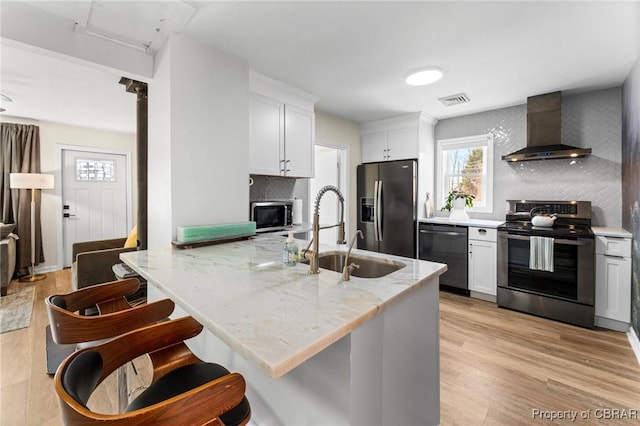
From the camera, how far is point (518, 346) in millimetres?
2406

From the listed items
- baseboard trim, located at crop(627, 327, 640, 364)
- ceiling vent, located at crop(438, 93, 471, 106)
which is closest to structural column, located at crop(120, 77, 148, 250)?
ceiling vent, located at crop(438, 93, 471, 106)

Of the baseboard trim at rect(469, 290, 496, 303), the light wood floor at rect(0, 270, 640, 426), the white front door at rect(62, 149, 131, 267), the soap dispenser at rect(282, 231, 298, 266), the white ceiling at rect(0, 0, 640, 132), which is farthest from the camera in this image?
the white front door at rect(62, 149, 131, 267)

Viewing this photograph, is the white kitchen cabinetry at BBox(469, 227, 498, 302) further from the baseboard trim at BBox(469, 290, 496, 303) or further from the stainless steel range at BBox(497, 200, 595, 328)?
the stainless steel range at BBox(497, 200, 595, 328)

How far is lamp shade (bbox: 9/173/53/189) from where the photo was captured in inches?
161

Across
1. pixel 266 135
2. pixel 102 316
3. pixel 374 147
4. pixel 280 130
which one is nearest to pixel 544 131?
pixel 374 147

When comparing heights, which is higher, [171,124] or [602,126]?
[602,126]

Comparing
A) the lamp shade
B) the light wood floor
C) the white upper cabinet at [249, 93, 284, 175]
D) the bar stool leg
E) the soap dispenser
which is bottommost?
the light wood floor

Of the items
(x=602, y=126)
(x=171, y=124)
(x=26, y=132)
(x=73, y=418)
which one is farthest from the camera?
(x=26, y=132)

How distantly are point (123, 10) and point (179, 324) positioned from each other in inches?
76.9

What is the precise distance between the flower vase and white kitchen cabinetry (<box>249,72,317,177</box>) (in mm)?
2063

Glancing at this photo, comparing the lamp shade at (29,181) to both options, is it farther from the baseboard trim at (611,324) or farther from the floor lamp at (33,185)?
the baseboard trim at (611,324)

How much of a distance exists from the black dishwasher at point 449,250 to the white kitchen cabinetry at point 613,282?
117cm

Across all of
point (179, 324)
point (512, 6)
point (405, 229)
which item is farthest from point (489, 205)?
point (179, 324)

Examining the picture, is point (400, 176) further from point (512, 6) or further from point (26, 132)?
point (26, 132)
